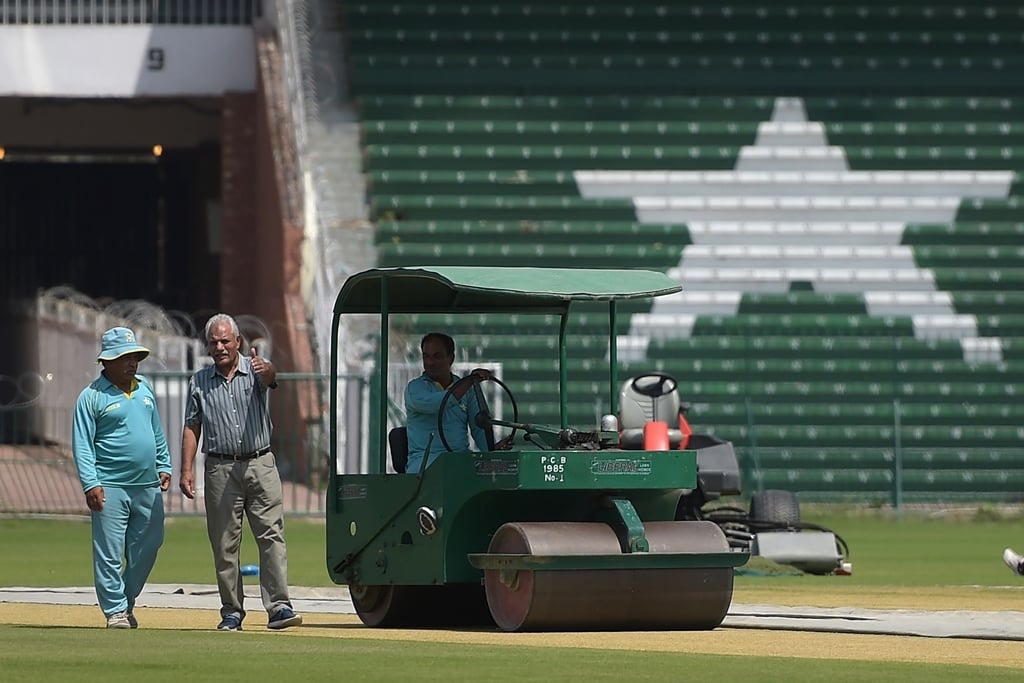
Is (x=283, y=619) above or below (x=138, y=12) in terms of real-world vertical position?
below

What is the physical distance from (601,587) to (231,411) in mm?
2411

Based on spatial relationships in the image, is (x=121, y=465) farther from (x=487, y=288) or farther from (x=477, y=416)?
(x=487, y=288)

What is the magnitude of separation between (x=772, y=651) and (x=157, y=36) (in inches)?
934

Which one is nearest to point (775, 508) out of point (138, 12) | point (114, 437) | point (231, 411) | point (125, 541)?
point (231, 411)

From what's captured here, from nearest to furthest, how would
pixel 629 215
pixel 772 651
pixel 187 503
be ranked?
pixel 772 651 < pixel 187 503 < pixel 629 215

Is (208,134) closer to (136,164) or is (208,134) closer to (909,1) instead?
(136,164)

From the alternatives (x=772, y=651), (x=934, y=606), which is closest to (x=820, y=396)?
(x=934, y=606)

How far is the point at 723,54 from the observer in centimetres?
3097

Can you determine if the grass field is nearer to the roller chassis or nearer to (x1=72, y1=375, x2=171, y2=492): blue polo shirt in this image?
the roller chassis

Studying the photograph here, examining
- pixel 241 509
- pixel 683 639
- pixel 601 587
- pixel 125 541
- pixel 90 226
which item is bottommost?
pixel 683 639

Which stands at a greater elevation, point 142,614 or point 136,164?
point 136,164

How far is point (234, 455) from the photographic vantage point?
41.1ft

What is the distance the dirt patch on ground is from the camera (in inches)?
412

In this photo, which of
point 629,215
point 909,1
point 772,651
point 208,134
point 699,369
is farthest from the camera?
point 208,134
